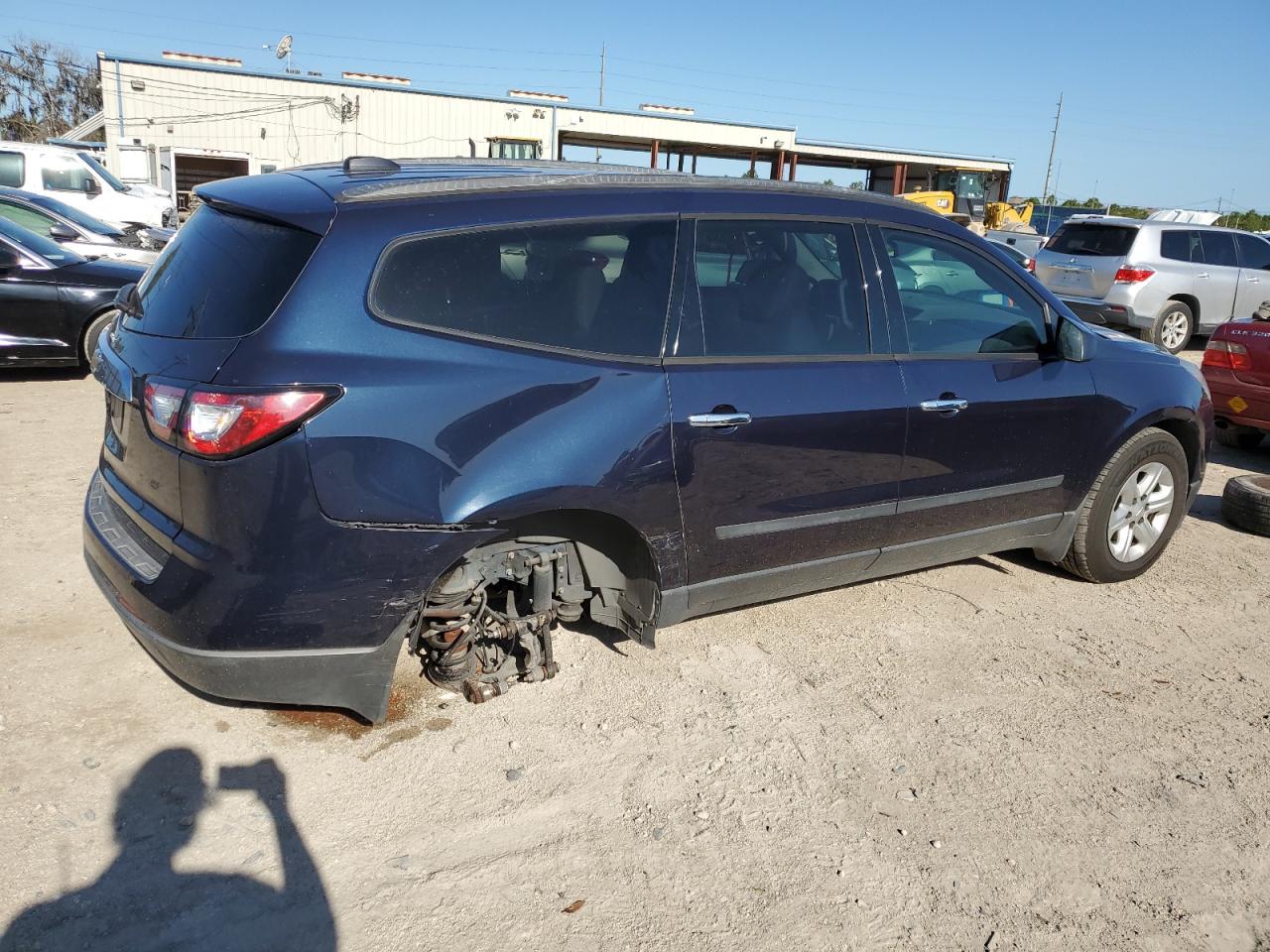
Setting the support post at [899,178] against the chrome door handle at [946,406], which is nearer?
the chrome door handle at [946,406]

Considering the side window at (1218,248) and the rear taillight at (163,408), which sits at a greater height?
the side window at (1218,248)

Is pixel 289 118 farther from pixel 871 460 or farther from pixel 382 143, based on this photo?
pixel 871 460

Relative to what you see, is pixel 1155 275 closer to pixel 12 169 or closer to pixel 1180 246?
pixel 1180 246

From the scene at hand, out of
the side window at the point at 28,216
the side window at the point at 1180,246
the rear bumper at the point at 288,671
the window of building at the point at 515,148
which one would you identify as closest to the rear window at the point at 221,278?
the rear bumper at the point at 288,671

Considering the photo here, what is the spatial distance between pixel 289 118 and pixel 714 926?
35.9 meters

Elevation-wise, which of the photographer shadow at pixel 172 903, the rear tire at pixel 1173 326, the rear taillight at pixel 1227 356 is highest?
the rear taillight at pixel 1227 356

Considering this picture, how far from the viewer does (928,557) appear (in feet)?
13.8

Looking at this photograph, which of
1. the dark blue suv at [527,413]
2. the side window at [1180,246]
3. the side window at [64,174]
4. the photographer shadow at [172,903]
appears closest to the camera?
the photographer shadow at [172,903]

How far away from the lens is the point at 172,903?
2.49 meters

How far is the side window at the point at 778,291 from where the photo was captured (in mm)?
3465

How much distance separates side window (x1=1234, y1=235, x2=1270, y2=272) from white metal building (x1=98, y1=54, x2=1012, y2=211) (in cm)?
2364

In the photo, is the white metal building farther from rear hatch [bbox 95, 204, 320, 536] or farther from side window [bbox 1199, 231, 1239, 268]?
rear hatch [bbox 95, 204, 320, 536]

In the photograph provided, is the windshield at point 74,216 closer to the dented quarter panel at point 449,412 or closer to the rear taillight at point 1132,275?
the dented quarter panel at point 449,412

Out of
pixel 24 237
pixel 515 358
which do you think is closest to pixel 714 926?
pixel 515 358
